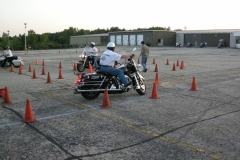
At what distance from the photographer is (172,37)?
8219 centimetres

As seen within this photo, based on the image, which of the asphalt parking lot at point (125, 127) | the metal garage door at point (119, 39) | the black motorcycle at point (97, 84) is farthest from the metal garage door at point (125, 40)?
the black motorcycle at point (97, 84)

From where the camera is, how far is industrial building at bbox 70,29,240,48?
2647 inches

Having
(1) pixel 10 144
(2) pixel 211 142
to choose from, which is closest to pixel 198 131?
(2) pixel 211 142

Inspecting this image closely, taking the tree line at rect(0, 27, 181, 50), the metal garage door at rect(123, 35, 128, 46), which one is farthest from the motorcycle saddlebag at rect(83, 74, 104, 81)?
the metal garage door at rect(123, 35, 128, 46)

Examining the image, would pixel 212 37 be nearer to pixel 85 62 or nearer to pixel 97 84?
pixel 85 62

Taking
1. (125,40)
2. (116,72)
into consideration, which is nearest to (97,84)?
(116,72)

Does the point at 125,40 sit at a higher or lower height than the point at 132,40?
higher

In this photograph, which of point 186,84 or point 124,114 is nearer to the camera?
point 124,114

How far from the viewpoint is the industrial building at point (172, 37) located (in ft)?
221

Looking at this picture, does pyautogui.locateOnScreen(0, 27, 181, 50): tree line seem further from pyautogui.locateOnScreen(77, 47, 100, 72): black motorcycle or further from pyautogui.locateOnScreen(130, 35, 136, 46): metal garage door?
pyautogui.locateOnScreen(77, 47, 100, 72): black motorcycle

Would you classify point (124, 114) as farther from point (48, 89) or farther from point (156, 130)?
point (48, 89)

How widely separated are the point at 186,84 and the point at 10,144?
854 centimetres

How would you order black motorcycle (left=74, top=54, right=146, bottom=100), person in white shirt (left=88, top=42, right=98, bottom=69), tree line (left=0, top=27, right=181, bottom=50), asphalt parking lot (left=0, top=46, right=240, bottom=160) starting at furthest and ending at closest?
tree line (left=0, top=27, right=181, bottom=50)
person in white shirt (left=88, top=42, right=98, bottom=69)
black motorcycle (left=74, top=54, right=146, bottom=100)
asphalt parking lot (left=0, top=46, right=240, bottom=160)

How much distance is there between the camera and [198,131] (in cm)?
601
